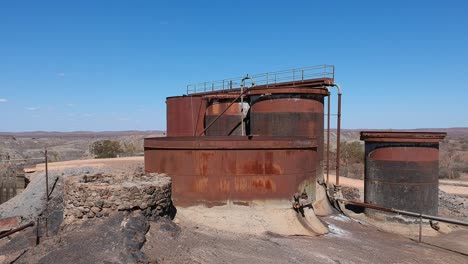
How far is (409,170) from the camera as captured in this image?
15.5m

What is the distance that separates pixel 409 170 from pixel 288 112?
5.79 meters

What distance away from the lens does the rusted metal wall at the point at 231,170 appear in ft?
38.4

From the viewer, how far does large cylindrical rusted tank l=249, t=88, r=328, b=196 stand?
15.2 meters

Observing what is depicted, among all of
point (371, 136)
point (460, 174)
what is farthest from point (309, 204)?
point (460, 174)

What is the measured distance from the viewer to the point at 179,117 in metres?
21.3

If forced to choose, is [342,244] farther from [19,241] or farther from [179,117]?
[179,117]

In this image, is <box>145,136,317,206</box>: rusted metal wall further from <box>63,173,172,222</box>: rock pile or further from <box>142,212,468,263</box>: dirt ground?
<box>63,173,172,222</box>: rock pile

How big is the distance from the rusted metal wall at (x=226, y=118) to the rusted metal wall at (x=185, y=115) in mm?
828

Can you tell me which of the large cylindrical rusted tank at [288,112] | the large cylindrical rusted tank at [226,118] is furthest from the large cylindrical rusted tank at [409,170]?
the large cylindrical rusted tank at [226,118]

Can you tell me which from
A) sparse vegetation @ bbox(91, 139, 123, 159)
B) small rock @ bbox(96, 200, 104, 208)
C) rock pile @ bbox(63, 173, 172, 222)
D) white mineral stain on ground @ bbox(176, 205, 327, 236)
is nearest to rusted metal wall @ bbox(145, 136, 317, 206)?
white mineral stain on ground @ bbox(176, 205, 327, 236)

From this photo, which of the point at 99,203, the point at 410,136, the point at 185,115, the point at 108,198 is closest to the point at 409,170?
the point at 410,136

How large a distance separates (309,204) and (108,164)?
56.7ft

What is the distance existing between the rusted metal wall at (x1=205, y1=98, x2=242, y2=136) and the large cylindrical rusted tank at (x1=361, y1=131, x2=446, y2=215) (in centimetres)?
690

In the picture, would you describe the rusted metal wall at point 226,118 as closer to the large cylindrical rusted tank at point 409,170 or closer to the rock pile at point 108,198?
the large cylindrical rusted tank at point 409,170
